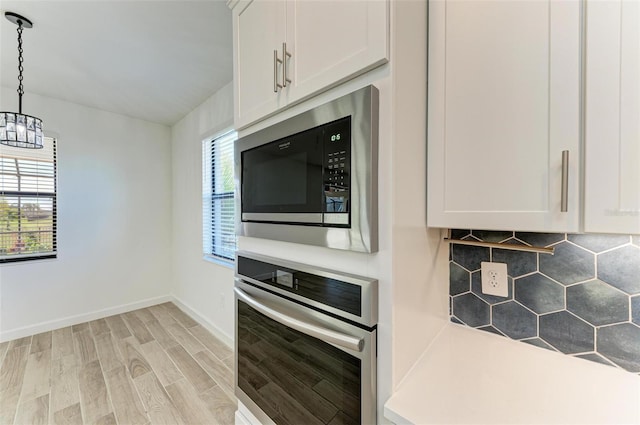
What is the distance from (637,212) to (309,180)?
0.82 meters

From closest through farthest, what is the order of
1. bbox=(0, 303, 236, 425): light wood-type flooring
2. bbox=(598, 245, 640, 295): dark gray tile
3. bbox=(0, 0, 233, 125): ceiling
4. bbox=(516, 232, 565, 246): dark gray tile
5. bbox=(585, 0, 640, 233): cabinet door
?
bbox=(585, 0, 640, 233): cabinet door
bbox=(598, 245, 640, 295): dark gray tile
bbox=(516, 232, 565, 246): dark gray tile
bbox=(0, 0, 233, 125): ceiling
bbox=(0, 303, 236, 425): light wood-type flooring

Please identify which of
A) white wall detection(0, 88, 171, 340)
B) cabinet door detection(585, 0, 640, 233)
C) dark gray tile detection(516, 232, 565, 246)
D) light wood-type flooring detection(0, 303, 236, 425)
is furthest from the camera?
white wall detection(0, 88, 171, 340)

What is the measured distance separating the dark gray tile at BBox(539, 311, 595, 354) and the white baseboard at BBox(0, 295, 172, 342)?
390 cm

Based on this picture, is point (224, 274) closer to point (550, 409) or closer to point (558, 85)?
point (550, 409)

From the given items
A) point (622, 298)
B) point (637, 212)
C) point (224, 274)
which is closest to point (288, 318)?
point (637, 212)

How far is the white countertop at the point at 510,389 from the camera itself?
0.65 meters

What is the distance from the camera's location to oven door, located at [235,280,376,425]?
2.43ft

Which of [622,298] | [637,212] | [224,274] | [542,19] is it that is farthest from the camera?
[224,274]

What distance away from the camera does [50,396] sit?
1.79 meters

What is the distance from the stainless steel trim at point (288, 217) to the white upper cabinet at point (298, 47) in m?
0.41

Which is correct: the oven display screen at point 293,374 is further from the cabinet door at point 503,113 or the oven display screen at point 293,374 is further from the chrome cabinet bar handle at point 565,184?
the chrome cabinet bar handle at point 565,184

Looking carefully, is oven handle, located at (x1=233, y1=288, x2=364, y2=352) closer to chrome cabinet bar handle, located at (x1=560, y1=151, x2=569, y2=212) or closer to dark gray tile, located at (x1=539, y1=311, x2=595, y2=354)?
chrome cabinet bar handle, located at (x1=560, y1=151, x2=569, y2=212)

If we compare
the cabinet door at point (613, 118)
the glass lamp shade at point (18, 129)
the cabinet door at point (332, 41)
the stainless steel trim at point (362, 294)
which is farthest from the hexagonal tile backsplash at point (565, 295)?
the glass lamp shade at point (18, 129)

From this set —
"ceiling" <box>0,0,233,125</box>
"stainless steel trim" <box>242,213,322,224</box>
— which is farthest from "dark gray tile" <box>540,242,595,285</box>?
"ceiling" <box>0,0,233,125</box>
